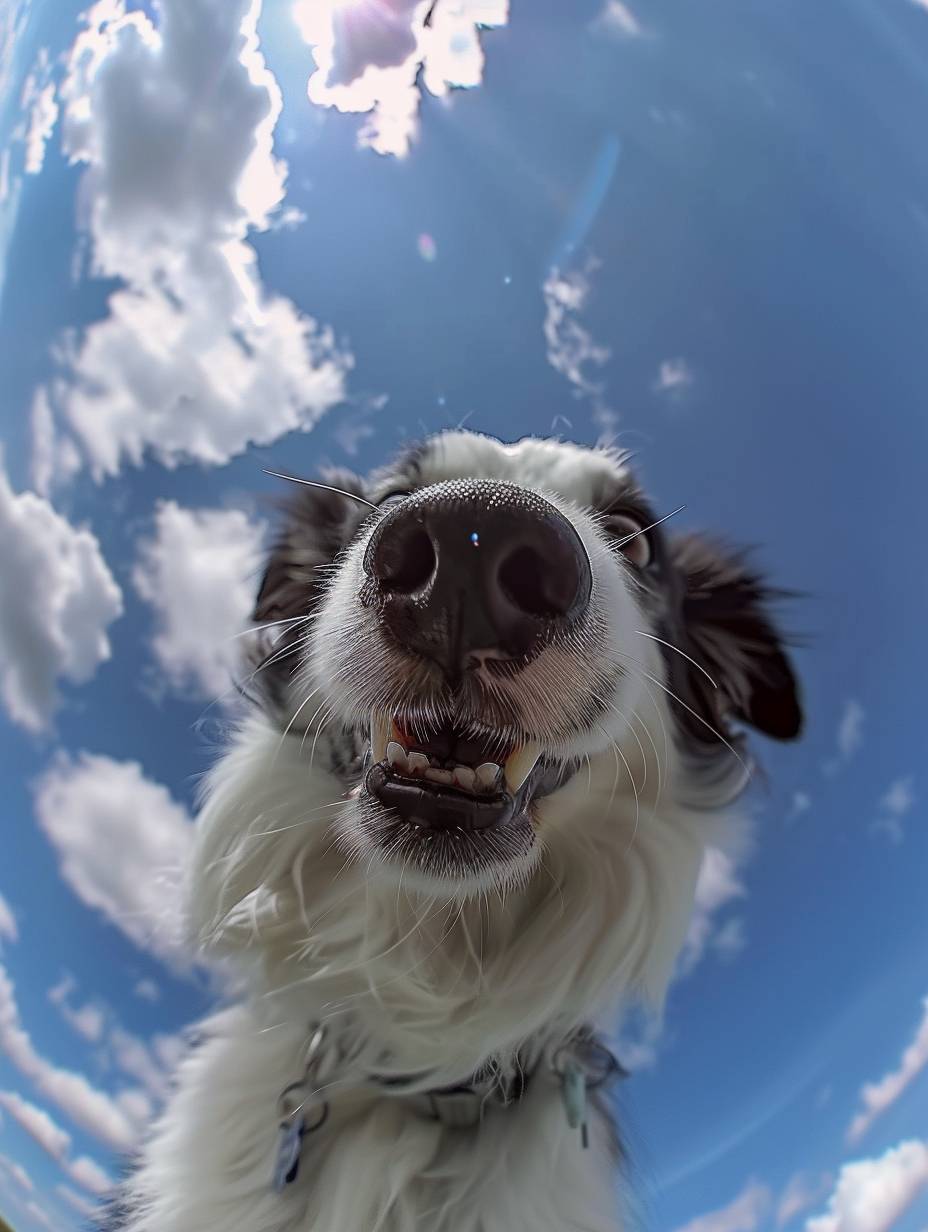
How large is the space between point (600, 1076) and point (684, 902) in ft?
1.78

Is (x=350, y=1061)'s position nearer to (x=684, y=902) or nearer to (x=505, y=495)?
(x=684, y=902)

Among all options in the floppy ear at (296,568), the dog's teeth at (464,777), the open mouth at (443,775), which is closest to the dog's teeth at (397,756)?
the open mouth at (443,775)

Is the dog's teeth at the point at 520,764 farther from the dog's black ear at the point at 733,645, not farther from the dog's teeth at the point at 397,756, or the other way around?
the dog's black ear at the point at 733,645

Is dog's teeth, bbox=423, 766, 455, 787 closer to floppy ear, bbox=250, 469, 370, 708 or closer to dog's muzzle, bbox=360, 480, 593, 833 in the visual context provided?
dog's muzzle, bbox=360, 480, 593, 833

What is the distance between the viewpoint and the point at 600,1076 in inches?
81.9

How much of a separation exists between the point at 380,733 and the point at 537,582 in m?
0.48

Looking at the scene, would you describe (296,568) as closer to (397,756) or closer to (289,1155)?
(397,756)

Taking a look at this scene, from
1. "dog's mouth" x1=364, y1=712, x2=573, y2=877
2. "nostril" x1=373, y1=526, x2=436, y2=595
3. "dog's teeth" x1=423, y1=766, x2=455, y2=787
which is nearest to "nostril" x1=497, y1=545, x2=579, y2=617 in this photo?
"nostril" x1=373, y1=526, x2=436, y2=595

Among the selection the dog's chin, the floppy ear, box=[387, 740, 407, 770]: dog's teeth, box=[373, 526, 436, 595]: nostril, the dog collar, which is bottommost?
the dog collar

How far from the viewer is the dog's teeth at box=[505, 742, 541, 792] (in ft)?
4.79

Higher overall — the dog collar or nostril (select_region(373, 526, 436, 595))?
nostril (select_region(373, 526, 436, 595))

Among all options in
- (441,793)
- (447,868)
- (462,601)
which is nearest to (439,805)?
(441,793)

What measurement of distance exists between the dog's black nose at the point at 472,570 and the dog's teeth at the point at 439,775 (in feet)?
0.94

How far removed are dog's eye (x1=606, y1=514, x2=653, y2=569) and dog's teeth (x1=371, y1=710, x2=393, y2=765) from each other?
3.26 ft
